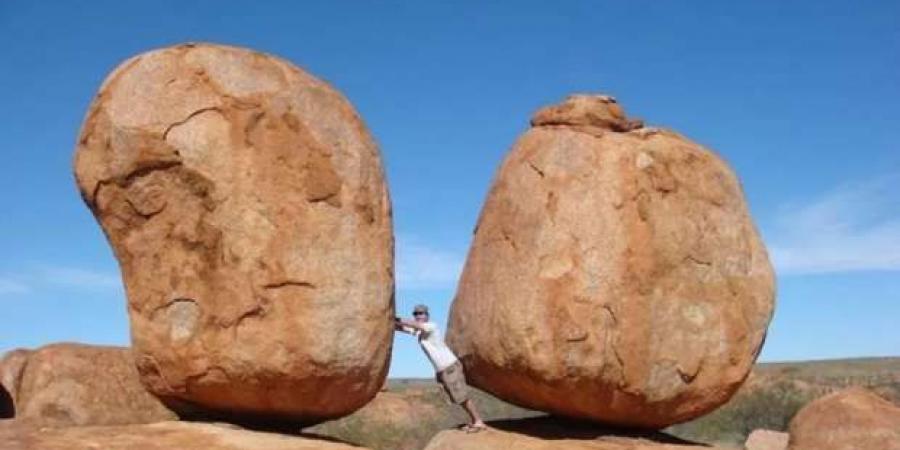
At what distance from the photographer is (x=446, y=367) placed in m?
11.0

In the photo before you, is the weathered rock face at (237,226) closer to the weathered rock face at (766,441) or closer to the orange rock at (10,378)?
the orange rock at (10,378)

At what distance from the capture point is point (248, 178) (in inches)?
352

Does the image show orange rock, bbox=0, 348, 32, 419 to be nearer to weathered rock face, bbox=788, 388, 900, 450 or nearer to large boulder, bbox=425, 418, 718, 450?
large boulder, bbox=425, 418, 718, 450

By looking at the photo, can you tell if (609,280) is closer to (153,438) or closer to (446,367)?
(446,367)

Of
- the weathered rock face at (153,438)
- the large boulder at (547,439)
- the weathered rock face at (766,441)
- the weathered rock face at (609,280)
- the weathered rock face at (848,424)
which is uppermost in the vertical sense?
the weathered rock face at (609,280)

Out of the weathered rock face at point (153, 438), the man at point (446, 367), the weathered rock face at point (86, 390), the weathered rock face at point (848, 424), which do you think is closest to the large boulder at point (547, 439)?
the man at point (446, 367)

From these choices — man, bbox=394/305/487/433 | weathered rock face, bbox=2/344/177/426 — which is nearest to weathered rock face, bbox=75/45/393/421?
man, bbox=394/305/487/433

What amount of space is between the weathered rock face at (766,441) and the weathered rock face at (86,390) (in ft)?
37.7

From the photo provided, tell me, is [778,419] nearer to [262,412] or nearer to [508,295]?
[508,295]

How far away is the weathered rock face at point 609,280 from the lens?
10539mm

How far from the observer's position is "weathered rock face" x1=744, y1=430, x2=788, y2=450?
63.2 feet

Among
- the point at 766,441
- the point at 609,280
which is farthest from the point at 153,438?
the point at 766,441

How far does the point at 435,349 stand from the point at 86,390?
4.50 metres

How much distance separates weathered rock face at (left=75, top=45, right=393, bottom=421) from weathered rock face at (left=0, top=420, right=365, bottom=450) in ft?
1.09
